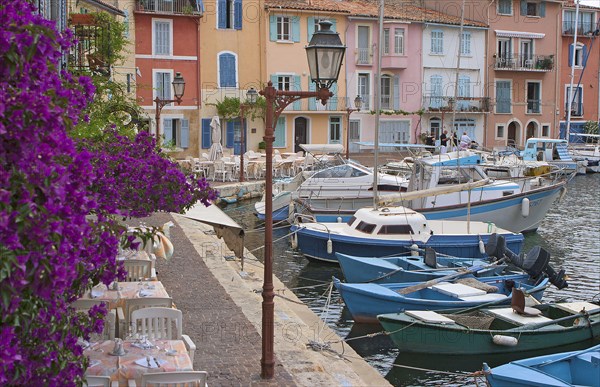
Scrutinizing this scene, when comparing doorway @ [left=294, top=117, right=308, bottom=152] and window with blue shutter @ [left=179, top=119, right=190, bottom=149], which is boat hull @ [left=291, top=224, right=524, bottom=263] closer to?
window with blue shutter @ [left=179, top=119, right=190, bottom=149]

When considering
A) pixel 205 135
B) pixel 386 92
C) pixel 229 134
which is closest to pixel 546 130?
pixel 386 92

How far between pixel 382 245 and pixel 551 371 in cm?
1068

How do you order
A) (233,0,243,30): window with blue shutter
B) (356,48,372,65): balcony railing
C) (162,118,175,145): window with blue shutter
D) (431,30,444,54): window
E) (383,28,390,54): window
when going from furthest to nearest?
(431,30,444,54): window
(383,28,390,54): window
(356,48,372,65): balcony railing
(233,0,243,30): window with blue shutter
(162,118,175,145): window with blue shutter

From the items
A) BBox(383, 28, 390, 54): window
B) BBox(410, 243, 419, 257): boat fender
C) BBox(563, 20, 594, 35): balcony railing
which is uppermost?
BBox(563, 20, 594, 35): balcony railing

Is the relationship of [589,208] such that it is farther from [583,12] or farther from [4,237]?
[4,237]

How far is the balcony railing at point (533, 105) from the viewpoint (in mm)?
59656

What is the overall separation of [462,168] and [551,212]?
18.6 ft

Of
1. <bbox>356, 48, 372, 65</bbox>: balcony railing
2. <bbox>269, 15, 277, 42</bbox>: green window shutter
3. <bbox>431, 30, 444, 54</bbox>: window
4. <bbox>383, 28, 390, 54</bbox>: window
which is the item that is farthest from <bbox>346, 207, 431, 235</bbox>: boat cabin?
<bbox>431, 30, 444, 54</bbox>: window

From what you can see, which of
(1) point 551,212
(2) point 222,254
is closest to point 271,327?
(2) point 222,254

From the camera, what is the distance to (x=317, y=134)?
4972 centimetres

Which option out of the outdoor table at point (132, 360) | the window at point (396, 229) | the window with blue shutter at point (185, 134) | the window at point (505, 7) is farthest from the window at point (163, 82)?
the outdoor table at point (132, 360)

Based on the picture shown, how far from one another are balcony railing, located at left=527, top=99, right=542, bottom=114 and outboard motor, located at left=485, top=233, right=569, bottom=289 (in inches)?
1597

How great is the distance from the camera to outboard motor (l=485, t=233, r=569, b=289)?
62.4ft

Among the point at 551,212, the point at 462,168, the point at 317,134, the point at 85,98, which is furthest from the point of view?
the point at 317,134
